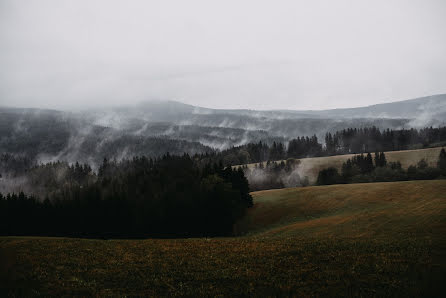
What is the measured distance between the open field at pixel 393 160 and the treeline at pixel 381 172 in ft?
39.1

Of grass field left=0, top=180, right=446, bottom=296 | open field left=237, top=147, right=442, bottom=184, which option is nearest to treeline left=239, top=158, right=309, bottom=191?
open field left=237, top=147, right=442, bottom=184

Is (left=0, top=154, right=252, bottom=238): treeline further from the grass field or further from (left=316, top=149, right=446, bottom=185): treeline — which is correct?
(left=316, top=149, right=446, bottom=185): treeline

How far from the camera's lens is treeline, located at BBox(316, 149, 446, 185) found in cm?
10812

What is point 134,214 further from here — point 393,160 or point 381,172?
point 393,160

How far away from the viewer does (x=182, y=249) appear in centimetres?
2995

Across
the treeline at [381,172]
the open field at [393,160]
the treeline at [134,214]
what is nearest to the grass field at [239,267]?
the treeline at [134,214]

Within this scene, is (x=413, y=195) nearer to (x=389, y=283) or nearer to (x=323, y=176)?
(x=389, y=283)

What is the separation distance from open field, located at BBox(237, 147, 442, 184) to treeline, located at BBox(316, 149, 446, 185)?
1190 centimetres

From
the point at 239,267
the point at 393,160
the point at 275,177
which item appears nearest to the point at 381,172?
the point at 393,160

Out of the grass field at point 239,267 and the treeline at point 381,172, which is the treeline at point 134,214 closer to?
the grass field at point 239,267

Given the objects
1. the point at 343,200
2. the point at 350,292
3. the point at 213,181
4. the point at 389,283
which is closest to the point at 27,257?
the point at 350,292

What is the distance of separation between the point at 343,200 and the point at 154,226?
43139mm

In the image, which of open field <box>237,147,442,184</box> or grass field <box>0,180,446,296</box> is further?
open field <box>237,147,442,184</box>

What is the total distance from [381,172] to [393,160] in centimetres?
4135
